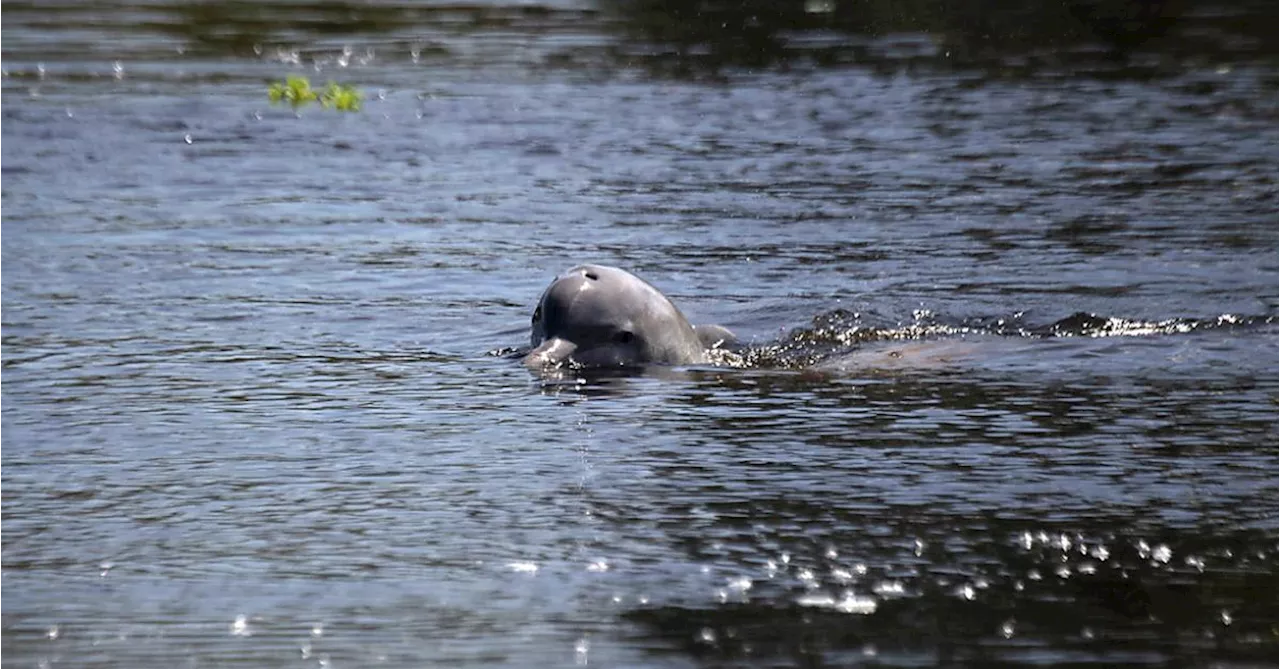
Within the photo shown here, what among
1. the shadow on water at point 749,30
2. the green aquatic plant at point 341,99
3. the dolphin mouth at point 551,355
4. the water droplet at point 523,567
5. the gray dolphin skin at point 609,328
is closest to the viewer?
the water droplet at point 523,567

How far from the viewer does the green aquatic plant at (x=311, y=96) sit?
15.5 m

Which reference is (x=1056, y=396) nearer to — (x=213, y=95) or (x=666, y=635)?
→ (x=666, y=635)

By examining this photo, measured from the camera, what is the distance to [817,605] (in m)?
5.32

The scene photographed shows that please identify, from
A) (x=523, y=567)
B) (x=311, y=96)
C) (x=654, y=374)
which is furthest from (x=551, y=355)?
(x=311, y=96)

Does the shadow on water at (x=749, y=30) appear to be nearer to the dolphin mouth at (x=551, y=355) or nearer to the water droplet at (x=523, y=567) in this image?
the dolphin mouth at (x=551, y=355)

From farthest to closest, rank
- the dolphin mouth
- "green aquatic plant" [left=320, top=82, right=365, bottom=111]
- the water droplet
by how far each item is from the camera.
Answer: "green aquatic plant" [left=320, top=82, right=365, bottom=111] → the dolphin mouth → the water droplet

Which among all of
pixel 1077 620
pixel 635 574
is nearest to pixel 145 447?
pixel 635 574

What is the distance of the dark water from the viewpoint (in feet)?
17.5

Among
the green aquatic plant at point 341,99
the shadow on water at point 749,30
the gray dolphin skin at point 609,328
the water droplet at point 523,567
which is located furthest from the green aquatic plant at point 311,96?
the water droplet at point 523,567

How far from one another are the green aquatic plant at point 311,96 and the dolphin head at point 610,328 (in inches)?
283

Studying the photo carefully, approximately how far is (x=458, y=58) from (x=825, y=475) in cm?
1210

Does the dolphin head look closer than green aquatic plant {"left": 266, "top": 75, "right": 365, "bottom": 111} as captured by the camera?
Yes

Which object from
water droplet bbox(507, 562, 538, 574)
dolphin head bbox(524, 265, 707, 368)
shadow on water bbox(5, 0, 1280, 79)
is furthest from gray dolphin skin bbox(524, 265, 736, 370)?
shadow on water bbox(5, 0, 1280, 79)

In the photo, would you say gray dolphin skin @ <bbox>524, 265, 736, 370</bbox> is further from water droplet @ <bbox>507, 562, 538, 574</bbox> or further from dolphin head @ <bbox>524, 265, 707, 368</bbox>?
water droplet @ <bbox>507, 562, 538, 574</bbox>
